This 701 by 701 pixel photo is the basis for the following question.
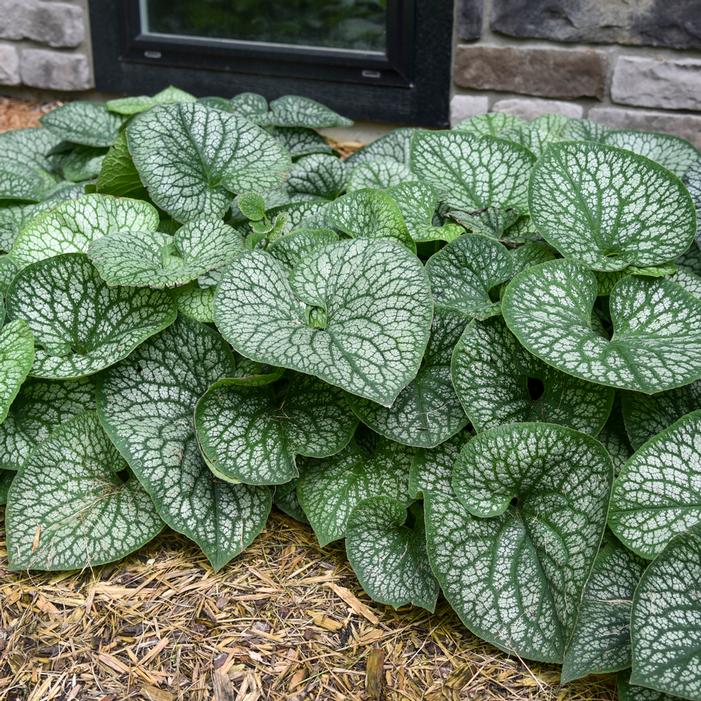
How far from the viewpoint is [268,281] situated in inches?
67.7

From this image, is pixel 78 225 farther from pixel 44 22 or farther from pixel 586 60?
pixel 44 22

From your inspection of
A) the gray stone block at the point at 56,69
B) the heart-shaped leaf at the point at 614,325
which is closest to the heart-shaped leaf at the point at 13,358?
the heart-shaped leaf at the point at 614,325

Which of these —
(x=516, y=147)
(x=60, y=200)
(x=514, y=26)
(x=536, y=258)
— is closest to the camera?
(x=536, y=258)

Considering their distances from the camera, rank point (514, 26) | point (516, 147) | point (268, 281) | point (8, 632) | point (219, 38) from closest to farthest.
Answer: point (8, 632) → point (268, 281) → point (516, 147) → point (514, 26) → point (219, 38)

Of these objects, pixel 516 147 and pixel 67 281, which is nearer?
pixel 67 281

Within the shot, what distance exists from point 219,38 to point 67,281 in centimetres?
230

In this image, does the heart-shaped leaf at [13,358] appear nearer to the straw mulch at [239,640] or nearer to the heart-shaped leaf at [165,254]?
the heart-shaped leaf at [165,254]

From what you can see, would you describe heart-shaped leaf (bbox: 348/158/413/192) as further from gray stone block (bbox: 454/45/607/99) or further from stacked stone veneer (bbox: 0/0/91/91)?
stacked stone veneer (bbox: 0/0/91/91)

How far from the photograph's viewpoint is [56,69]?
3945 mm

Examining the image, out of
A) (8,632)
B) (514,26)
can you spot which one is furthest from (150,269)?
(514,26)

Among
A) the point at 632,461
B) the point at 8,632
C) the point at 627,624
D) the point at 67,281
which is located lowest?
the point at 8,632

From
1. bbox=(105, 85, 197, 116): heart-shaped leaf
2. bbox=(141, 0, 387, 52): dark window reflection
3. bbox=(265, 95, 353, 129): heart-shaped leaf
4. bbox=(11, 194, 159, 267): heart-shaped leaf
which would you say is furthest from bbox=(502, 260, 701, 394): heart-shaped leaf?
bbox=(141, 0, 387, 52): dark window reflection

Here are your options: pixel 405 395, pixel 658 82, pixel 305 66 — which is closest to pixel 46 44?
pixel 305 66

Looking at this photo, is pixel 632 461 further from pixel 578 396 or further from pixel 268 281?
pixel 268 281
